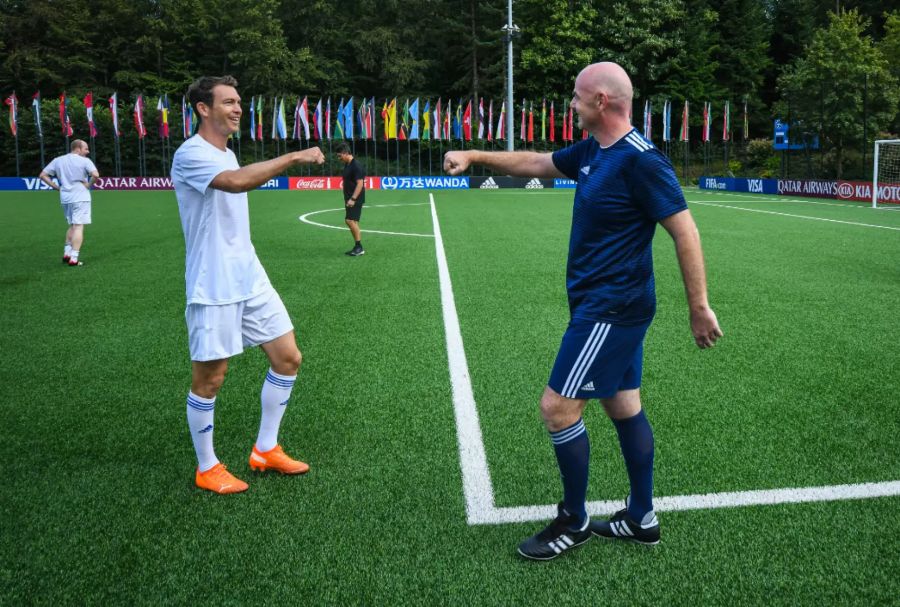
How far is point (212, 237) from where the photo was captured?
3.74 meters

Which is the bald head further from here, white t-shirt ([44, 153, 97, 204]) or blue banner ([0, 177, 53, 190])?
blue banner ([0, 177, 53, 190])

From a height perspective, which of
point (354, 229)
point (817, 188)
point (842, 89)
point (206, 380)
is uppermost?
point (842, 89)

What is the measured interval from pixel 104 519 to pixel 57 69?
67.9 meters

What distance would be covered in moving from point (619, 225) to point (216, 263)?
2045 mm

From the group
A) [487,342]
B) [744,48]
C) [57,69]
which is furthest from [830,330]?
[57,69]

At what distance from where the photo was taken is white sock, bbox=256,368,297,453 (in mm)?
4121

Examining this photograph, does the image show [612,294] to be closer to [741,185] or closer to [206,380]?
[206,380]

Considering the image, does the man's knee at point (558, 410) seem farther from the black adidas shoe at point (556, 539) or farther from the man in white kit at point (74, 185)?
the man in white kit at point (74, 185)

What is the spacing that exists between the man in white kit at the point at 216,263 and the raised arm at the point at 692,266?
1.72 meters

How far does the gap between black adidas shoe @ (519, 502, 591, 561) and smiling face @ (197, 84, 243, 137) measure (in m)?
2.48

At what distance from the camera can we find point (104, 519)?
359cm

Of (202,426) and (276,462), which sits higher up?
(202,426)

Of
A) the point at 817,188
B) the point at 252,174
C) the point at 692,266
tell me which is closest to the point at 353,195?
the point at 252,174

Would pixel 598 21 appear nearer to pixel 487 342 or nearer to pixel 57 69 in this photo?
pixel 57 69
